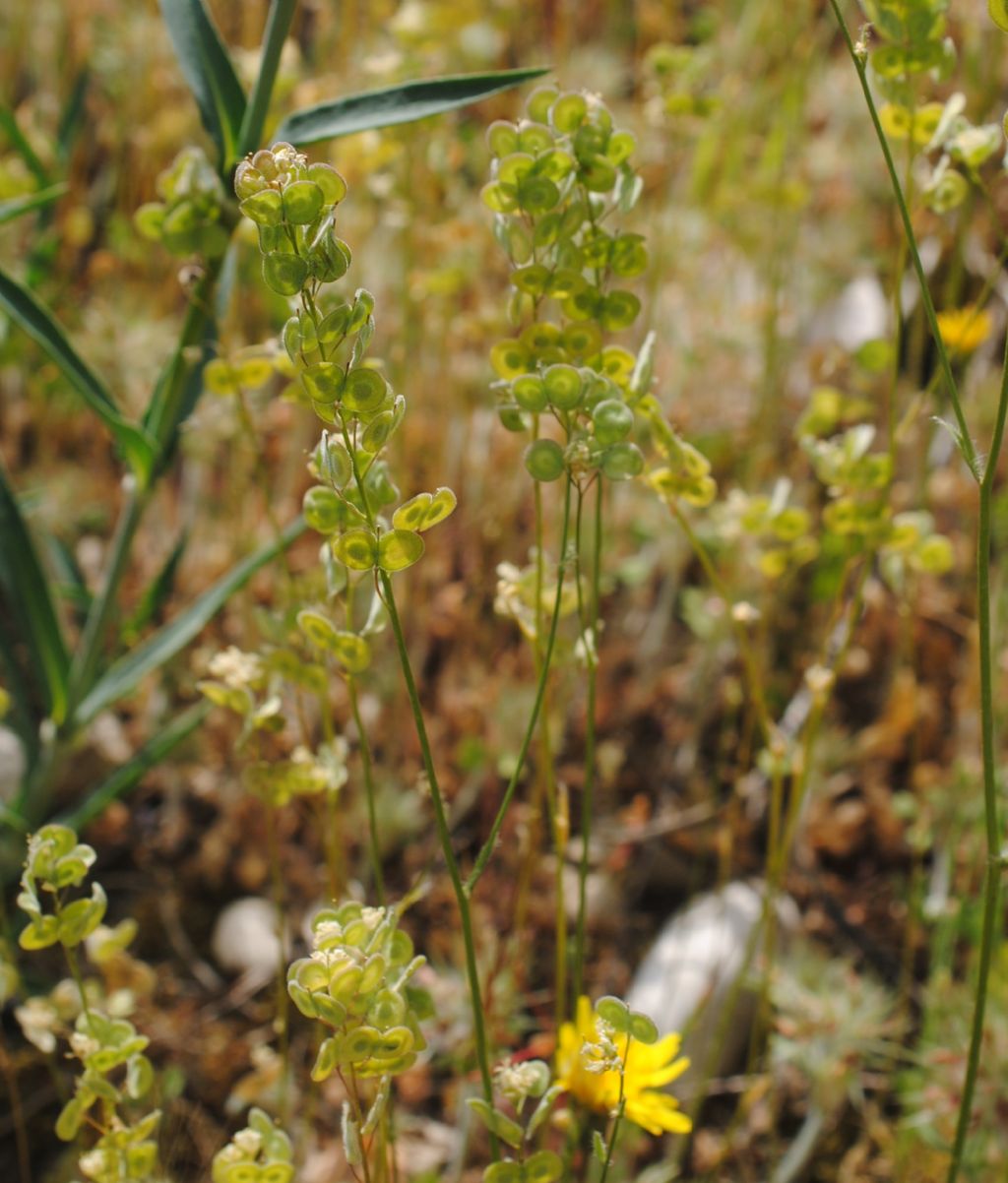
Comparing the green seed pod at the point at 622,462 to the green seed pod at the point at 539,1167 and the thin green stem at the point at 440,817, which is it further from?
the green seed pod at the point at 539,1167

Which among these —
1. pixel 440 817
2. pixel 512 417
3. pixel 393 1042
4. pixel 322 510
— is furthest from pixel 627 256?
pixel 393 1042

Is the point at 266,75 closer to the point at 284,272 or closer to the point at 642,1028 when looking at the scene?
the point at 284,272

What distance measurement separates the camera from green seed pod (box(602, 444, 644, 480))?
673 mm

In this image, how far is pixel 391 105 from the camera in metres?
0.92

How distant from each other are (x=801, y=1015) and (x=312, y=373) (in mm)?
957

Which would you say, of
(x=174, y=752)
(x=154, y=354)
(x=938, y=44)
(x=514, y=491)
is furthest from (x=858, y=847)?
(x=154, y=354)

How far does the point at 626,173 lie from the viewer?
78 cm

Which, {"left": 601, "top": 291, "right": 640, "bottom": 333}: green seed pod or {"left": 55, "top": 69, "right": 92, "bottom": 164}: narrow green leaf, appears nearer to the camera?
{"left": 601, "top": 291, "right": 640, "bottom": 333}: green seed pod

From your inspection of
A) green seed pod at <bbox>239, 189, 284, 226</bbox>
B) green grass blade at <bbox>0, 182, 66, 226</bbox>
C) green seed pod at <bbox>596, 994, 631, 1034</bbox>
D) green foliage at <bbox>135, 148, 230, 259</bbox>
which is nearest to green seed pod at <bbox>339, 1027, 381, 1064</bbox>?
green seed pod at <bbox>596, 994, 631, 1034</bbox>

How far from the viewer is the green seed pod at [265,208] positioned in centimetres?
55

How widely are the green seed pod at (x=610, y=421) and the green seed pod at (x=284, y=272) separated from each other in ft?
0.60

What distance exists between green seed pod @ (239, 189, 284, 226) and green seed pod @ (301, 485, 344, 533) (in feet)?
0.60

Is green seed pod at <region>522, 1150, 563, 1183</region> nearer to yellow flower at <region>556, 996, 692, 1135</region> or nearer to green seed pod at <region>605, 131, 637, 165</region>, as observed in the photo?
yellow flower at <region>556, 996, 692, 1135</region>

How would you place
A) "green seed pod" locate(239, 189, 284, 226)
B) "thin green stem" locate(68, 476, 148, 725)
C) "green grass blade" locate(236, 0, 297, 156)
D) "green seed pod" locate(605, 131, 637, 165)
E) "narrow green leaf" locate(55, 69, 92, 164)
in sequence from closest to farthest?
"green seed pod" locate(239, 189, 284, 226) < "green seed pod" locate(605, 131, 637, 165) < "green grass blade" locate(236, 0, 297, 156) < "thin green stem" locate(68, 476, 148, 725) < "narrow green leaf" locate(55, 69, 92, 164)
